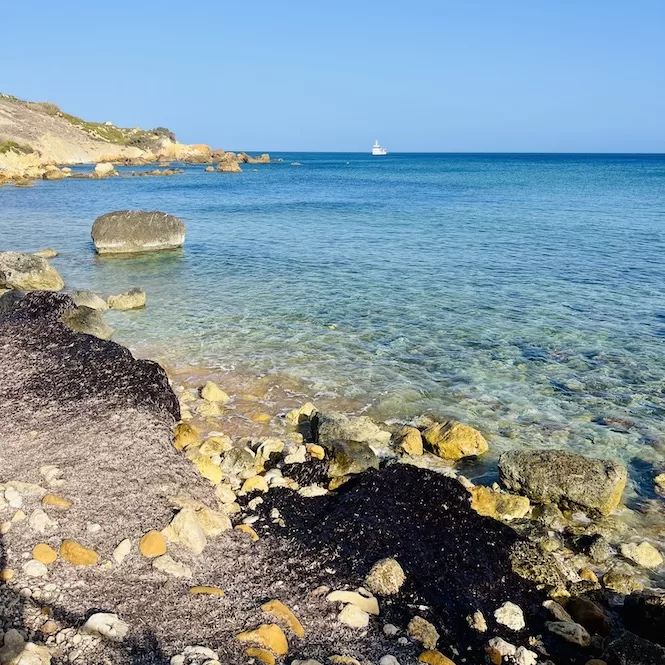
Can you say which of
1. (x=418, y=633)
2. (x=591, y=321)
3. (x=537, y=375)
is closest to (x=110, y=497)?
(x=418, y=633)

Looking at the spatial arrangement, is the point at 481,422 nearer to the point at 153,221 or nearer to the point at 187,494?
the point at 187,494

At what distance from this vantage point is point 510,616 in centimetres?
452

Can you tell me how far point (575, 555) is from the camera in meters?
5.57

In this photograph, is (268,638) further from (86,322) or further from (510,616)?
(86,322)

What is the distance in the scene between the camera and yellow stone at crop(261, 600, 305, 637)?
4.05 metres

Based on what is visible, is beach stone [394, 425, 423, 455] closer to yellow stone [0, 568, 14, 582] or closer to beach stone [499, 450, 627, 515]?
beach stone [499, 450, 627, 515]

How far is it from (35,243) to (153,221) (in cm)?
509

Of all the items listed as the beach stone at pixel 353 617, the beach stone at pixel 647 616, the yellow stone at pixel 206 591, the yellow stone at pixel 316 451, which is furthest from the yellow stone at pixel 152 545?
the beach stone at pixel 647 616

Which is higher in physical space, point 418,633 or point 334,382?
point 418,633

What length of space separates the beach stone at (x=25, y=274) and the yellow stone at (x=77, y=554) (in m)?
12.4

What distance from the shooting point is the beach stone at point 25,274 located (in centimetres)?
1514

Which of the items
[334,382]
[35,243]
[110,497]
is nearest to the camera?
[110,497]

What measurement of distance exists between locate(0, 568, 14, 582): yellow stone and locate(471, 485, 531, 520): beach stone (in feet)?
14.2

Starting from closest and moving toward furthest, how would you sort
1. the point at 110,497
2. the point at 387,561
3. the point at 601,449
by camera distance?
the point at 387,561 < the point at 110,497 < the point at 601,449
